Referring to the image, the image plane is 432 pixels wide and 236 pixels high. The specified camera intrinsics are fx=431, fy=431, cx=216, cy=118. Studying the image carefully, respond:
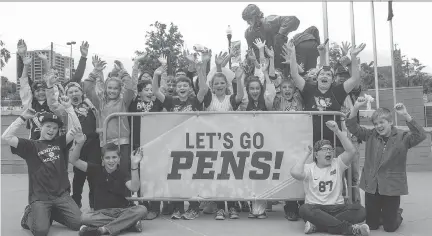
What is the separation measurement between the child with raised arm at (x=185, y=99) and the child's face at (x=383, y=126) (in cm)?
198

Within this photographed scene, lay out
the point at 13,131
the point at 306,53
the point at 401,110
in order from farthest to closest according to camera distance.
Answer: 1. the point at 306,53
2. the point at 13,131
3. the point at 401,110

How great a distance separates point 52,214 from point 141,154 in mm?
1198

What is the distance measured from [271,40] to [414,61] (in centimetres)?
5413

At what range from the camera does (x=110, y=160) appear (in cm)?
461

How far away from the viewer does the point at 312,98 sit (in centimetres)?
512

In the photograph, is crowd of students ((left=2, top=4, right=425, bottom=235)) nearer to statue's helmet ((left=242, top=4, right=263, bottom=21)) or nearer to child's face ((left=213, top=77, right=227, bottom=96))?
child's face ((left=213, top=77, right=227, bottom=96))

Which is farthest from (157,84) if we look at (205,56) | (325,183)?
(325,183)

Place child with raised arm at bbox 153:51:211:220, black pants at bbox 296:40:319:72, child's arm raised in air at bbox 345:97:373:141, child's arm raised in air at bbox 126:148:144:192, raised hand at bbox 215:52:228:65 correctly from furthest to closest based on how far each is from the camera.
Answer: black pants at bbox 296:40:319:72
raised hand at bbox 215:52:228:65
child with raised arm at bbox 153:51:211:220
child's arm raised in air at bbox 345:97:373:141
child's arm raised in air at bbox 126:148:144:192

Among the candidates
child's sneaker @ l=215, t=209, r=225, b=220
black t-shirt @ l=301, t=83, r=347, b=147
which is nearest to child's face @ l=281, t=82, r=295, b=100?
black t-shirt @ l=301, t=83, r=347, b=147

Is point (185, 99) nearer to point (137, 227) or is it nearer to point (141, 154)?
point (141, 154)

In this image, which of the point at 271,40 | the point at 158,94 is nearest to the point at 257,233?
the point at 158,94

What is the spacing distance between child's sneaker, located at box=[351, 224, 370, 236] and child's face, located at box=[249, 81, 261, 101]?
6.11ft

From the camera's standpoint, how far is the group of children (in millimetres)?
4457

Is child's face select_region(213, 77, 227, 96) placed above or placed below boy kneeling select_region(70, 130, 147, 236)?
above
